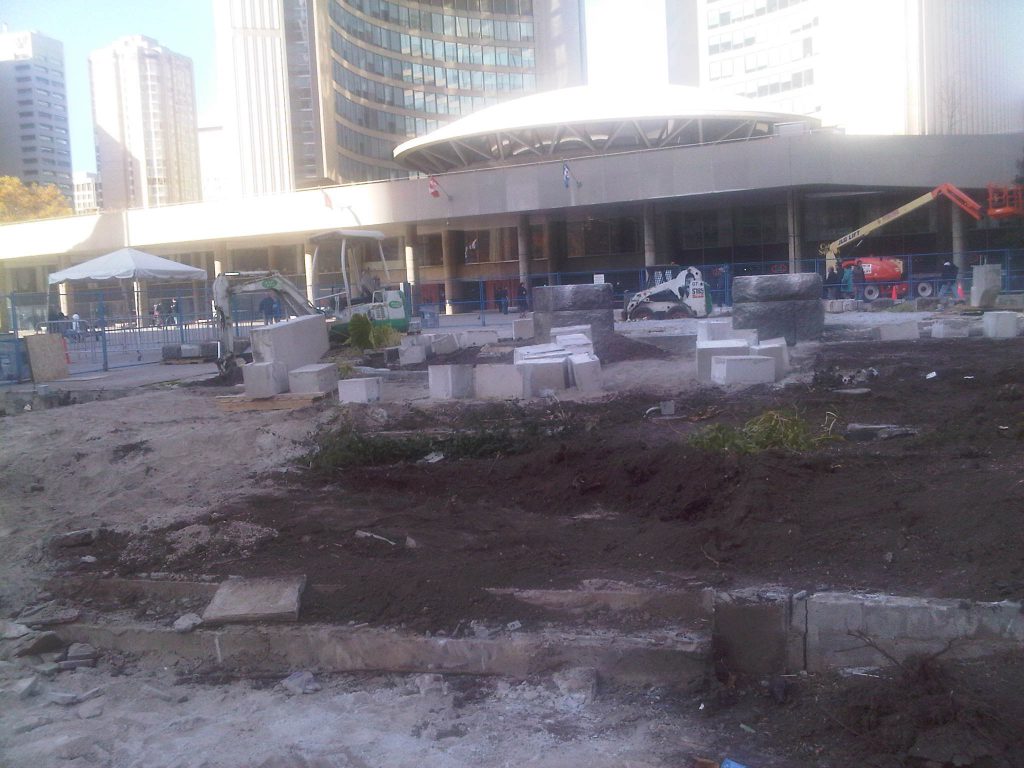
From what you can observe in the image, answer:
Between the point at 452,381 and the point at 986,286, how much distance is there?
19004mm

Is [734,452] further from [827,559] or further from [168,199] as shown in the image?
[168,199]

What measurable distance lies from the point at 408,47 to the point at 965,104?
4361 cm

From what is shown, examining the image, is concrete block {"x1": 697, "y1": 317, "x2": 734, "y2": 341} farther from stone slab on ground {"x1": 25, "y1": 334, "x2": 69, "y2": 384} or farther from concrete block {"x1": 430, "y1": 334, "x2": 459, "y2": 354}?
stone slab on ground {"x1": 25, "y1": 334, "x2": 69, "y2": 384}

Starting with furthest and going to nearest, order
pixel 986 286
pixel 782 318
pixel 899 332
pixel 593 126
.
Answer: pixel 593 126 < pixel 986 286 < pixel 899 332 < pixel 782 318

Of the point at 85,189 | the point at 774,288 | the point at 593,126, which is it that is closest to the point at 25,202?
the point at 593,126

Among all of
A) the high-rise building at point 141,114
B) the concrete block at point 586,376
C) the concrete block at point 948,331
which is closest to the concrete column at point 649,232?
→ the concrete block at point 948,331

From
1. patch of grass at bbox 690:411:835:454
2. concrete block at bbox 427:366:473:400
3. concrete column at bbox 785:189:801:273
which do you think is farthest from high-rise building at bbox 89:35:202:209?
patch of grass at bbox 690:411:835:454

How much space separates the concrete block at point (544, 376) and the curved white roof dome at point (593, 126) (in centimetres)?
3973

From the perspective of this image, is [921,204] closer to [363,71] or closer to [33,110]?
[363,71]

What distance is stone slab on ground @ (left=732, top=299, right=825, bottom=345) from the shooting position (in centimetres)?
1738

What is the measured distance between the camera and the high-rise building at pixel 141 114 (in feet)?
425

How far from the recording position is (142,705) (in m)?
4.83

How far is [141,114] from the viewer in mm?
131625

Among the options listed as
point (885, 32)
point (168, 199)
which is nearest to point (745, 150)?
point (885, 32)
